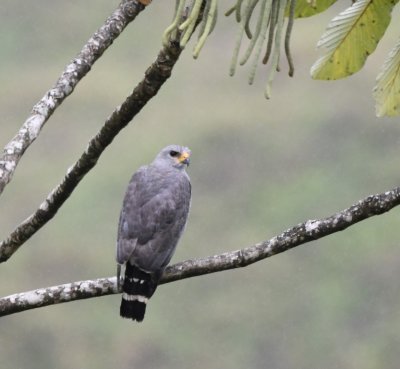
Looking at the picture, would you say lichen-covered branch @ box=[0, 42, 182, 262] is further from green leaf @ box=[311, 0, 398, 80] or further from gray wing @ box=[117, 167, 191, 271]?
gray wing @ box=[117, 167, 191, 271]

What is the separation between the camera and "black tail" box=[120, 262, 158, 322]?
19.9 ft

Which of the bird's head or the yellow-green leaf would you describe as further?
the bird's head

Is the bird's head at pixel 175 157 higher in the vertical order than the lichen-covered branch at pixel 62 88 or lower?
lower

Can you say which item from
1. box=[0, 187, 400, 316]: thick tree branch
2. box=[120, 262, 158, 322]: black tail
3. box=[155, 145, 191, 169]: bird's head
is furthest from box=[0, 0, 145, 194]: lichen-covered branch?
box=[155, 145, 191, 169]: bird's head

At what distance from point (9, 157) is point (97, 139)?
1.13 ft

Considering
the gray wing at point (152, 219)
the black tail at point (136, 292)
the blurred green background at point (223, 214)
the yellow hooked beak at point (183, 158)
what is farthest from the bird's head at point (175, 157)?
the blurred green background at point (223, 214)

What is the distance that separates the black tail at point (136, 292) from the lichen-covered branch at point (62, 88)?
1417mm

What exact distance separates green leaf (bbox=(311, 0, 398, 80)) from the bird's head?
2796 millimetres

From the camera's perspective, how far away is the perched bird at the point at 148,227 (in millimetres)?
6129

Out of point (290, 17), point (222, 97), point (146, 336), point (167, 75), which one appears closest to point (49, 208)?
point (167, 75)

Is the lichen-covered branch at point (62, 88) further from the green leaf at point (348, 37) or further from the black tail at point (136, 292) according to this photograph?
the black tail at point (136, 292)

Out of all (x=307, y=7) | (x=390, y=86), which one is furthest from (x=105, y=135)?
(x=390, y=86)

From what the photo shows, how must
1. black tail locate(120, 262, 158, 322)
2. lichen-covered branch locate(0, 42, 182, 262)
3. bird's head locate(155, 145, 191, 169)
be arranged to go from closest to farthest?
lichen-covered branch locate(0, 42, 182, 262) < black tail locate(120, 262, 158, 322) < bird's head locate(155, 145, 191, 169)

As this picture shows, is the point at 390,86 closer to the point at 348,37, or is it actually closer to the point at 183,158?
the point at 348,37
